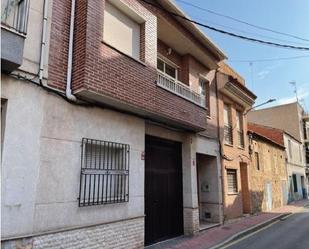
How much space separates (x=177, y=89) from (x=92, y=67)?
3974mm

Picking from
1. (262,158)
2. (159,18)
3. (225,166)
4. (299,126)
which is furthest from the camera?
(299,126)

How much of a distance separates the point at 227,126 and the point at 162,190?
6355 mm

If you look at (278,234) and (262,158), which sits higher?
(262,158)

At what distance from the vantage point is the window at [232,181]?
45.6 feet

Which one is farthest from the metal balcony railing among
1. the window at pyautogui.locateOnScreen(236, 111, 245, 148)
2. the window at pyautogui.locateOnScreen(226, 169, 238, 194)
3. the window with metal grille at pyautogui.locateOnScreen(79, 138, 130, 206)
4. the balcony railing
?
the window at pyautogui.locateOnScreen(236, 111, 245, 148)

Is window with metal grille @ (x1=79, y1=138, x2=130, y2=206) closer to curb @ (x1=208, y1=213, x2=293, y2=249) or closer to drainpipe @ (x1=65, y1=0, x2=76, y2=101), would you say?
drainpipe @ (x1=65, y1=0, x2=76, y2=101)

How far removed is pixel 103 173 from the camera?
268 inches

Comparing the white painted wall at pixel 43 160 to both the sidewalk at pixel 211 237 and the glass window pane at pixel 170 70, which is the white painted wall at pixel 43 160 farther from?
the glass window pane at pixel 170 70

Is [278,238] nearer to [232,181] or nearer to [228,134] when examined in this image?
[232,181]

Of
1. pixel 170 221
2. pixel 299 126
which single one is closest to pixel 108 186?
pixel 170 221

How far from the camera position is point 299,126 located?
32.2m

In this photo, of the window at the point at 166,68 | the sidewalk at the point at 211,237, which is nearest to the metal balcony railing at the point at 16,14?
the window at the point at 166,68

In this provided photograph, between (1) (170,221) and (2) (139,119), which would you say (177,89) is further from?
(1) (170,221)

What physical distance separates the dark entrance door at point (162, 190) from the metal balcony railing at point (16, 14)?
482 centimetres
